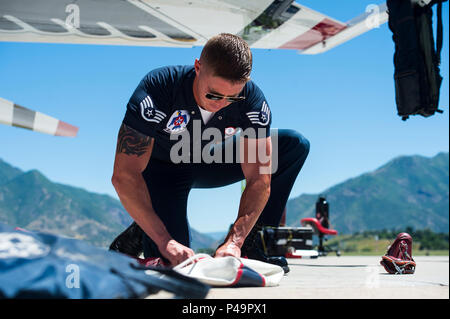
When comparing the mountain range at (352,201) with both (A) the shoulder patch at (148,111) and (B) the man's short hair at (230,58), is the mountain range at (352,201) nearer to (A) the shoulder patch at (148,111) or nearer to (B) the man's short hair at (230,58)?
(A) the shoulder patch at (148,111)

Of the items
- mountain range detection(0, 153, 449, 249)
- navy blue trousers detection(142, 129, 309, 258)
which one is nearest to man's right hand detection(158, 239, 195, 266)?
navy blue trousers detection(142, 129, 309, 258)

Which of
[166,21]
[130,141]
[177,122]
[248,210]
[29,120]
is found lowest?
[248,210]

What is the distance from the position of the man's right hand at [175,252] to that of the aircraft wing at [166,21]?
5.75m

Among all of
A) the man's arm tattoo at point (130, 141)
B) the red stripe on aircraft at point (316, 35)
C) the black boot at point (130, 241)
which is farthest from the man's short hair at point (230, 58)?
the red stripe on aircraft at point (316, 35)

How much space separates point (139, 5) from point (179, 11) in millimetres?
722

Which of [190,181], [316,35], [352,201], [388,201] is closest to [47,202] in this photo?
[352,201]

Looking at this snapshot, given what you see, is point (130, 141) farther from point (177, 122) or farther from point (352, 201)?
point (352, 201)

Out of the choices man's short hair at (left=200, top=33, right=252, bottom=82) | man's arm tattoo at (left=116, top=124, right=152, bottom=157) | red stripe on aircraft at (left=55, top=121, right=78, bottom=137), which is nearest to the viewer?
man's short hair at (left=200, top=33, right=252, bottom=82)

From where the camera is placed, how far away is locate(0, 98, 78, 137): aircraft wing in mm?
6508

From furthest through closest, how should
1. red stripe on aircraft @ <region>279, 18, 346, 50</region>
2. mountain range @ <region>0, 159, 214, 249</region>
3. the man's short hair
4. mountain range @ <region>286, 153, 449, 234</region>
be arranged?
mountain range @ <region>286, 153, 449, 234</region>
mountain range @ <region>0, 159, 214, 249</region>
red stripe on aircraft @ <region>279, 18, 346, 50</region>
the man's short hair

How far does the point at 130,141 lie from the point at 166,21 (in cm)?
577

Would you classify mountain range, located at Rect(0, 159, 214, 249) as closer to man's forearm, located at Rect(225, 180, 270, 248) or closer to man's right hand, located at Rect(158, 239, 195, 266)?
man's forearm, located at Rect(225, 180, 270, 248)

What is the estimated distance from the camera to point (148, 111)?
70.7 inches

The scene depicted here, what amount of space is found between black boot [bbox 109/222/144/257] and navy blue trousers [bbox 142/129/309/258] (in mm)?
204
